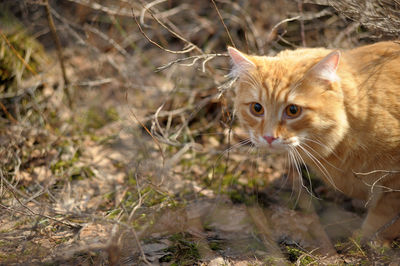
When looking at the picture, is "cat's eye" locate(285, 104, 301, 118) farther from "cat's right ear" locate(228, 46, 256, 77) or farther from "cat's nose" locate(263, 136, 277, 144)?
"cat's right ear" locate(228, 46, 256, 77)

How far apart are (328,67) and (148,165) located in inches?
58.4

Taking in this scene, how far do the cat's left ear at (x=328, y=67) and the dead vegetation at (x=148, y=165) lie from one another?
584 mm

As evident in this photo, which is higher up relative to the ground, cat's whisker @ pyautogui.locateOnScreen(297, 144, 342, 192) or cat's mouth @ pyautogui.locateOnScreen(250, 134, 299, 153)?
cat's mouth @ pyautogui.locateOnScreen(250, 134, 299, 153)

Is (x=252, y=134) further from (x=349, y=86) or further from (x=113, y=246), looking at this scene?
(x=113, y=246)

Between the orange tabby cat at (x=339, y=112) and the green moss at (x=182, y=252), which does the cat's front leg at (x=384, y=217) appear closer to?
the orange tabby cat at (x=339, y=112)

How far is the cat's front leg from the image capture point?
89.7 inches

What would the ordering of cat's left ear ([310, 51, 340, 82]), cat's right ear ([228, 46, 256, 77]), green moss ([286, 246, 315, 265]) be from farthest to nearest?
cat's right ear ([228, 46, 256, 77])
green moss ([286, 246, 315, 265])
cat's left ear ([310, 51, 340, 82])

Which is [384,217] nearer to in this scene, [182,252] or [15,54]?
[182,252]

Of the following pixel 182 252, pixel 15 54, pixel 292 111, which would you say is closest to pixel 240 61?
pixel 292 111

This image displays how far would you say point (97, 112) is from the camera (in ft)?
12.4

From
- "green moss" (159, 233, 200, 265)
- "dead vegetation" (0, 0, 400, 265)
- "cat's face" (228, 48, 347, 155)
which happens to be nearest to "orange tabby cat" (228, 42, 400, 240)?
"cat's face" (228, 48, 347, 155)

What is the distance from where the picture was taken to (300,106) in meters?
2.10

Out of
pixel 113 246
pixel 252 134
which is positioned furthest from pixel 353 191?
pixel 113 246

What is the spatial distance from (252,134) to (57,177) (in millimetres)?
1627
